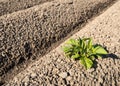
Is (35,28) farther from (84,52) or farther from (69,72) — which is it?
(69,72)

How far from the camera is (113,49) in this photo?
21.5 ft

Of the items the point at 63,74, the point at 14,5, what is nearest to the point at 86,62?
the point at 63,74

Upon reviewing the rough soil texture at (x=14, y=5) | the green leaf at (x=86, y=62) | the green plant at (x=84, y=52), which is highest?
the rough soil texture at (x=14, y=5)

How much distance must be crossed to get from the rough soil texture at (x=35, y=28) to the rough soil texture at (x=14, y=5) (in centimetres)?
84

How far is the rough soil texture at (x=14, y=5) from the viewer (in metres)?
8.82

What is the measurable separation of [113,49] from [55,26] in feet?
7.74

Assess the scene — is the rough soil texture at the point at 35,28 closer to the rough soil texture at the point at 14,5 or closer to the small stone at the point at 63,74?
the rough soil texture at the point at 14,5

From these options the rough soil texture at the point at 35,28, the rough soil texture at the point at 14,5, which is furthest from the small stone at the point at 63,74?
the rough soil texture at the point at 14,5

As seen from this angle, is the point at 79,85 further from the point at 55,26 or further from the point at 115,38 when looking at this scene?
the point at 55,26

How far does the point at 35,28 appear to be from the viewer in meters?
7.53

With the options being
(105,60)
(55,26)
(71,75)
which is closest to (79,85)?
(71,75)

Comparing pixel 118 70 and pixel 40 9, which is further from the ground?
pixel 40 9

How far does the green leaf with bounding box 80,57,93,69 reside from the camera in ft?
18.5

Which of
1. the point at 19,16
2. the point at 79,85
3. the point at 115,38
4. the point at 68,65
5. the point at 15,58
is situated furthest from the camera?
the point at 19,16
